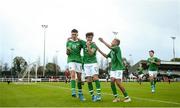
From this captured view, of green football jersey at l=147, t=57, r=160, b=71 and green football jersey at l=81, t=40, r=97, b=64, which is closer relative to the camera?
green football jersey at l=81, t=40, r=97, b=64

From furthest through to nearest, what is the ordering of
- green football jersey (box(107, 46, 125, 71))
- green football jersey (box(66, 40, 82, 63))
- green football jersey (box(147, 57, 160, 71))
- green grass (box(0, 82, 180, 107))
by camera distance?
green football jersey (box(147, 57, 160, 71)) → green football jersey (box(66, 40, 82, 63)) → green football jersey (box(107, 46, 125, 71)) → green grass (box(0, 82, 180, 107))

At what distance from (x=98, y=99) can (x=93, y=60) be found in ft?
4.71

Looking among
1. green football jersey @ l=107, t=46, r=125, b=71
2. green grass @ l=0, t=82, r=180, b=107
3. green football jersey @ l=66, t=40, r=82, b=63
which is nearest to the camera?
green grass @ l=0, t=82, r=180, b=107

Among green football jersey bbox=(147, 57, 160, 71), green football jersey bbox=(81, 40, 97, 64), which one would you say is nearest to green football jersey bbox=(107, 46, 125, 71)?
green football jersey bbox=(81, 40, 97, 64)

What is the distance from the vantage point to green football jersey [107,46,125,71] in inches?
570

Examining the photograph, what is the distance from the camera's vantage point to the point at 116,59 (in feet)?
47.9

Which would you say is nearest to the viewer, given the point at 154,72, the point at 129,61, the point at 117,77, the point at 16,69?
the point at 117,77

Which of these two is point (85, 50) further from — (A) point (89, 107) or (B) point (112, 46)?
(A) point (89, 107)

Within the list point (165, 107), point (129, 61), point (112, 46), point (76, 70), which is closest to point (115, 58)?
point (112, 46)

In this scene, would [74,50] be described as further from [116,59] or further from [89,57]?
[116,59]

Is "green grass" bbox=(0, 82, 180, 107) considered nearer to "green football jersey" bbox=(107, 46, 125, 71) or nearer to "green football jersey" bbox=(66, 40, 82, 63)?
"green football jersey" bbox=(107, 46, 125, 71)

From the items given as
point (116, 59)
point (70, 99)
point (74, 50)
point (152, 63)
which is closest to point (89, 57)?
point (74, 50)

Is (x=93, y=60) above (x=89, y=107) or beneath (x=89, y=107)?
above

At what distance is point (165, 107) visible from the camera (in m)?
12.1
